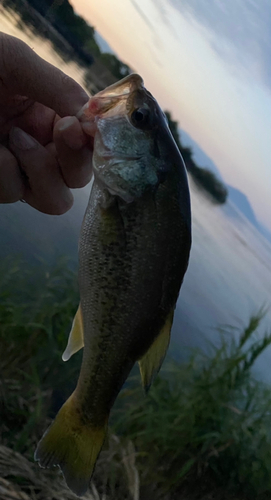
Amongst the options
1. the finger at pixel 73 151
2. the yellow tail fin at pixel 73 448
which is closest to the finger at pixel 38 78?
the finger at pixel 73 151

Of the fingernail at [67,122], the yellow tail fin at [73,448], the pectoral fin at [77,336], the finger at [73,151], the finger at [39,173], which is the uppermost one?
the fingernail at [67,122]

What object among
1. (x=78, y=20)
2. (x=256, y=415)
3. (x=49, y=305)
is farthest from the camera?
(x=78, y=20)

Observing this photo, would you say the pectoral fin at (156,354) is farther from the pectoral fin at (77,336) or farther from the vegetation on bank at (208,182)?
the vegetation on bank at (208,182)

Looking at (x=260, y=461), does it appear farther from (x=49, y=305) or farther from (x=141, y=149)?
(x=141, y=149)

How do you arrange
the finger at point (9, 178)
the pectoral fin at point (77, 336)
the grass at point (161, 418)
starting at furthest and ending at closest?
1. the grass at point (161, 418)
2. the finger at point (9, 178)
3. the pectoral fin at point (77, 336)

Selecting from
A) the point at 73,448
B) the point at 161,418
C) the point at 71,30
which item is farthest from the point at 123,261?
the point at 71,30

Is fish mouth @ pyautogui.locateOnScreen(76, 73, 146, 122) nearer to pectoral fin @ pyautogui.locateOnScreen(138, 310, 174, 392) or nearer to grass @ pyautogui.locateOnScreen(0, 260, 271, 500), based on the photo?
pectoral fin @ pyautogui.locateOnScreen(138, 310, 174, 392)

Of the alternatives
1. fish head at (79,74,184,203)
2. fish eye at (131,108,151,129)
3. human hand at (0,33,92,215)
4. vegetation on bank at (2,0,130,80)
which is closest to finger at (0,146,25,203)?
human hand at (0,33,92,215)

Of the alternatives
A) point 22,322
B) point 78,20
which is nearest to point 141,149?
point 22,322
